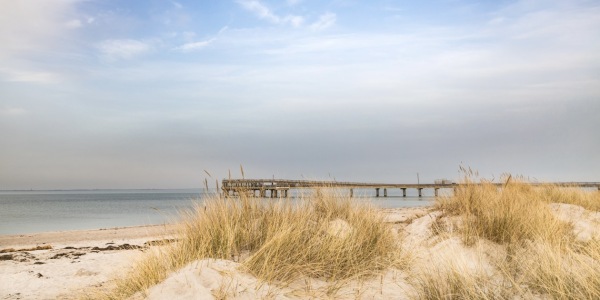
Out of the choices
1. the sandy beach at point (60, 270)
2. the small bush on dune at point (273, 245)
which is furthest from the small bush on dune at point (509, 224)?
the sandy beach at point (60, 270)

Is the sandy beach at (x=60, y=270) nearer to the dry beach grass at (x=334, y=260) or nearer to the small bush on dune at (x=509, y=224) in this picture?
the dry beach grass at (x=334, y=260)

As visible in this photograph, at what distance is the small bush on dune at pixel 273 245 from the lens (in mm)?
4250

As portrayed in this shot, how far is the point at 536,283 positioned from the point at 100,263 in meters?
6.95

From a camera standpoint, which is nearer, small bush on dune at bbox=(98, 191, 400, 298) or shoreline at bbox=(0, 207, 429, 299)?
small bush on dune at bbox=(98, 191, 400, 298)

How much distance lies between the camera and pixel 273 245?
439cm

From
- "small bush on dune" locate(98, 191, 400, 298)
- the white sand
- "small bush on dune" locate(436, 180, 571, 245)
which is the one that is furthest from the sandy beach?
"small bush on dune" locate(436, 180, 571, 245)

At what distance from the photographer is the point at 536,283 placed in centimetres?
404

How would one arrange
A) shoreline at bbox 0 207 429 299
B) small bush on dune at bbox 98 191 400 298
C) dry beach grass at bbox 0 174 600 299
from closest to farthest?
dry beach grass at bbox 0 174 600 299
small bush on dune at bbox 98 191 400 298
shoreline at bbox 0 207 429 299

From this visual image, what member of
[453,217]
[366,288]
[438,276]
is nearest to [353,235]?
[366,288]

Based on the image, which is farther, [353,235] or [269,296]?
[353,235]

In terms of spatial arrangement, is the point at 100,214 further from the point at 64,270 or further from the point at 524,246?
the point at 524,246

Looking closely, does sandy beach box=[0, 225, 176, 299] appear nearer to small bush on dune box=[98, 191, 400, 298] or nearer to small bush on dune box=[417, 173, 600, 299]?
small bush on dune box=[98, 191, 400, 298]

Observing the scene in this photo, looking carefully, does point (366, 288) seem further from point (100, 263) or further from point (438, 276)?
point (100, 263)

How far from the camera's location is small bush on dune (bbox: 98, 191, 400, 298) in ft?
13.9
